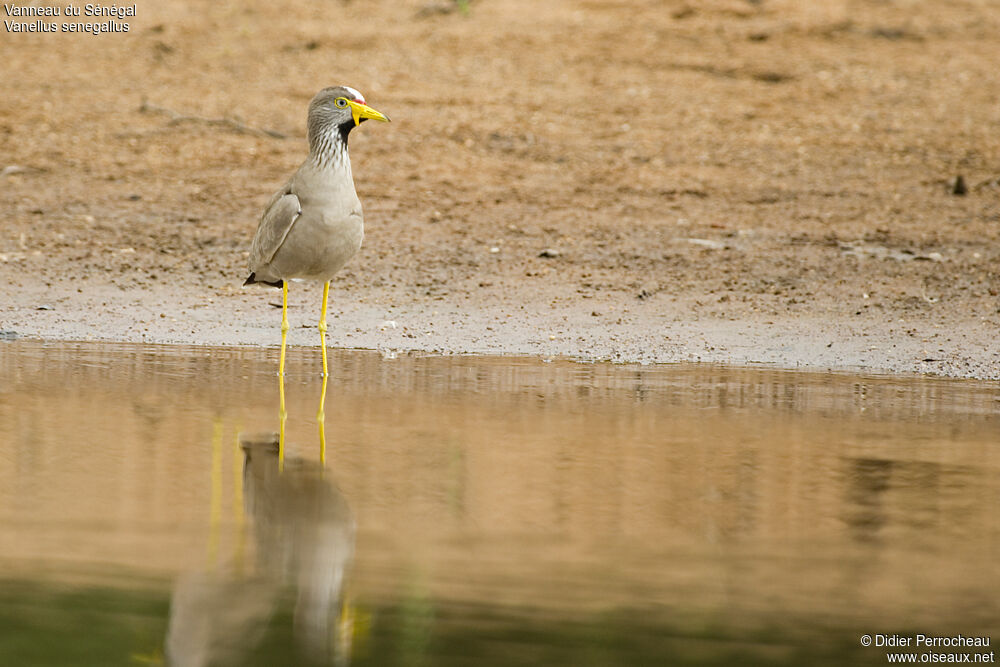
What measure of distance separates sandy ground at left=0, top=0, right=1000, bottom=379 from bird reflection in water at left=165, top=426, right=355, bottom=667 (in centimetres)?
456

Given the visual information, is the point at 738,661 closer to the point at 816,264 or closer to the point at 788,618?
the point at 788,618

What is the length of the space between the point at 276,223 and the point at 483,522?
357 centimetres

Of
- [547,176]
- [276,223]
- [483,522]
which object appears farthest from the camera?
[547,176]

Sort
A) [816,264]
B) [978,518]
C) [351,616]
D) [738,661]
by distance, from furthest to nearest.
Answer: [816,264], [978,518], [351,616], [738,661]

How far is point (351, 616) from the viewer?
3561mm

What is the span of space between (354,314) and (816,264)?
3593 millimetres

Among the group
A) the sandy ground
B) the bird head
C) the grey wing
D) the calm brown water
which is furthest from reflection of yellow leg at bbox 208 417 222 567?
the sandy ground

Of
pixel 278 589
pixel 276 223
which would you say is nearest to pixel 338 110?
pixel 276 223

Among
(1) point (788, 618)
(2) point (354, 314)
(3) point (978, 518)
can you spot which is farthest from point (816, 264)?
(1) point (788, 618)

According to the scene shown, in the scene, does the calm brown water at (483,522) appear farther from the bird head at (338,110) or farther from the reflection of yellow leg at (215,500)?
the bird head at (338,110)

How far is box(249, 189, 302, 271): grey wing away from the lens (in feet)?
25.2

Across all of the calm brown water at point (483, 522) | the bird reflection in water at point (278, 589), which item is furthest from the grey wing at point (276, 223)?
the bird reflection in water at point (278, 589)

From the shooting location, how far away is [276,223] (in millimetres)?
7723

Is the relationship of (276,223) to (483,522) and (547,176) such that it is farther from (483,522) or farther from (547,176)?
(547,176)
